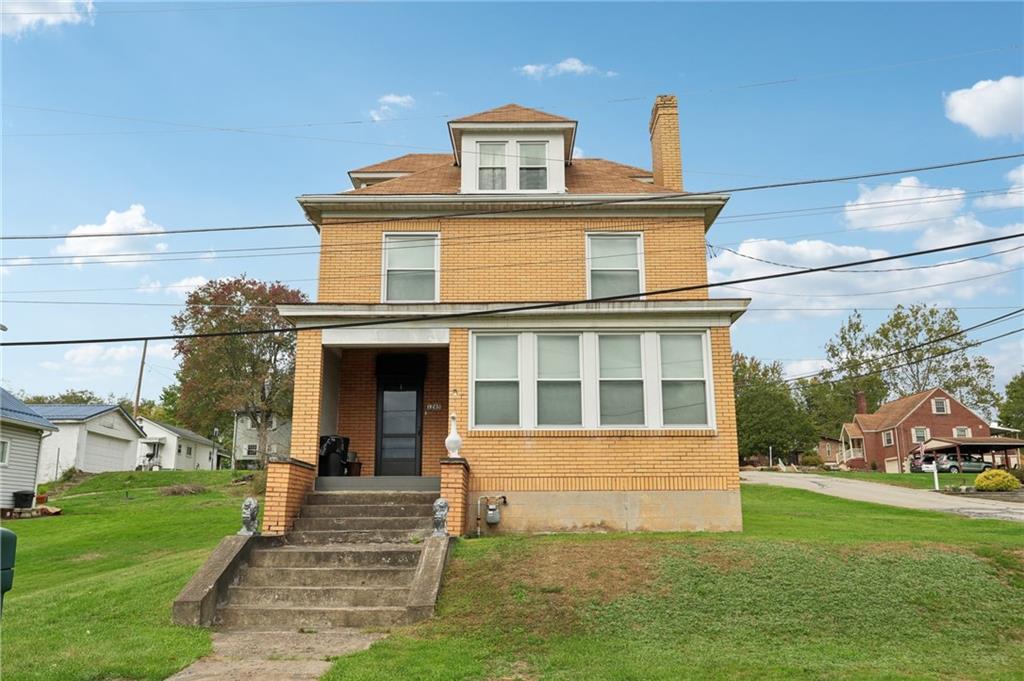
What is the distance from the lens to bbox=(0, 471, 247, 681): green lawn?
693cm

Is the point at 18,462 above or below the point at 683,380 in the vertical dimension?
below

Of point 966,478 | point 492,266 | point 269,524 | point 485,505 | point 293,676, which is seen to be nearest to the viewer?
point 293,676

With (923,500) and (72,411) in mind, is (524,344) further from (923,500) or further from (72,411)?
(72,411)

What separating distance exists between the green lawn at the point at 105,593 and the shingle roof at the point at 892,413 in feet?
165

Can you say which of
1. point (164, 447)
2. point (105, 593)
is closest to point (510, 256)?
point (105, 593)

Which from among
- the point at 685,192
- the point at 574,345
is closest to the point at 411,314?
the point at 574,345

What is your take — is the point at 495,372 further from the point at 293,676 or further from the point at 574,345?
the point at 293,676

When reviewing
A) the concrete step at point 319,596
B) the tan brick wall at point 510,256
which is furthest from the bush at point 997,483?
the concrete step at point 319,596

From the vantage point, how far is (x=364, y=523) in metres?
11.5

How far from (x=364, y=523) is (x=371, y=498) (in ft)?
2.78

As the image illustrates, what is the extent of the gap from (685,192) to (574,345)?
3.73m

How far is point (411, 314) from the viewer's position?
519 inches

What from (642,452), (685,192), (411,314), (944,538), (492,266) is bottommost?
(944,538)

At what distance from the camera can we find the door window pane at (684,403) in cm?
1311
